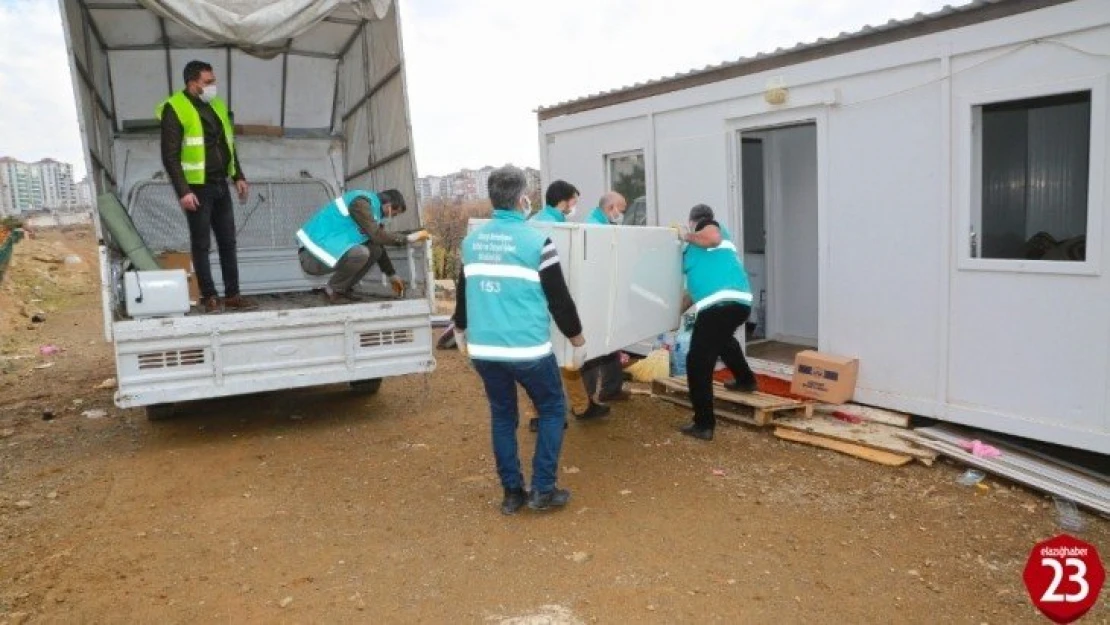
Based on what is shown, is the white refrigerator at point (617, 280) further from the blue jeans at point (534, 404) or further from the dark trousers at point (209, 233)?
the dark trousers at point (209, 233)

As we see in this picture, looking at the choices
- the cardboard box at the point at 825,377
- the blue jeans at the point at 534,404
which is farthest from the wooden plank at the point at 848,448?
the blue jeans at the point at 534,404

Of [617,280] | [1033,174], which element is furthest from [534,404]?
[1033,174]

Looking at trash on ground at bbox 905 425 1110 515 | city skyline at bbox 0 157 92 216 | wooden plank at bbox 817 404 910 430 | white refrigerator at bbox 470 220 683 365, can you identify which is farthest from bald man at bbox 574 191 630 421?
city skyline at bbox 0 157 92 216

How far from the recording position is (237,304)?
631cm

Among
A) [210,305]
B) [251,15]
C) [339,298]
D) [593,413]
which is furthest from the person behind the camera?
[339,298]

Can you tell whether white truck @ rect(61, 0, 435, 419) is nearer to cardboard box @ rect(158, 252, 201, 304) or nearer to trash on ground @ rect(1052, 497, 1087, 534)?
cardboard box @ rect(158, 252, 201, 304)

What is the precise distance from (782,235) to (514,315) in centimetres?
535

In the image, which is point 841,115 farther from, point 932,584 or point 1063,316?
point 932,584

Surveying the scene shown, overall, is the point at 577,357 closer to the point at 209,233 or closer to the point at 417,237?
the point at 417,237

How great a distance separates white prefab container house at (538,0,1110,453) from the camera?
16.4 ft

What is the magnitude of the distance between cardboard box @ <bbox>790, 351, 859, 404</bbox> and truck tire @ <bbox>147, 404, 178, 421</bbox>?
513 centimetres

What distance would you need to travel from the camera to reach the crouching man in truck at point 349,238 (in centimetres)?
630

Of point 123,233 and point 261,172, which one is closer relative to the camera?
point 123,233

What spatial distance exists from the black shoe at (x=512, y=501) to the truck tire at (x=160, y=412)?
3.43 meters
